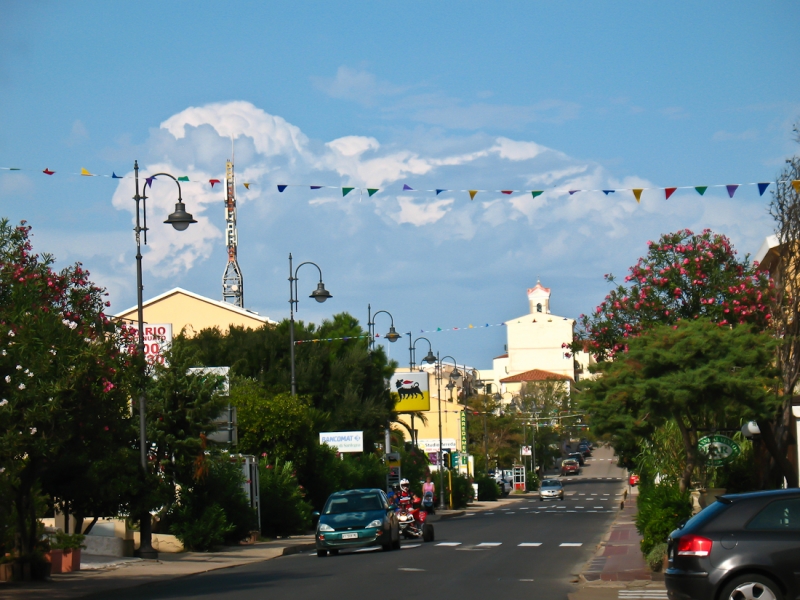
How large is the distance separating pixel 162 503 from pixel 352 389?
28.8m

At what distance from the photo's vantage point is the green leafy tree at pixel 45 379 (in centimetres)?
1555

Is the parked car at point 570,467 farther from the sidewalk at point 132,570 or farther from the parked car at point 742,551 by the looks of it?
the parked car at point 742,551

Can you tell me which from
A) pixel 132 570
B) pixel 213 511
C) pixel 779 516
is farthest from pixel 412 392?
pixel 779 516

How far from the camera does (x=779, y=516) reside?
35.1ft

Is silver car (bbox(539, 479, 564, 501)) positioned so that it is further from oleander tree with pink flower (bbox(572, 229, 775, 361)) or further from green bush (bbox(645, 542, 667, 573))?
green bush (bbox(645, 542, 667, 573))

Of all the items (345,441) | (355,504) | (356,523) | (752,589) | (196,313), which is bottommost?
(356,523)

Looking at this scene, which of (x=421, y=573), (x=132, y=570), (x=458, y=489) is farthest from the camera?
(x=458, y=489)

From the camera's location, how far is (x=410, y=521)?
2912 cm

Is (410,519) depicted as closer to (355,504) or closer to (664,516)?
(355,504)

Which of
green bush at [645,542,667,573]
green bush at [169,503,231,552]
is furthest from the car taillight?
green bush at [169,503,231,552]

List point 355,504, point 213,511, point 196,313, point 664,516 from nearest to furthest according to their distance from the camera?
point 664,516, point 355,504, point 213,511, point 196,313

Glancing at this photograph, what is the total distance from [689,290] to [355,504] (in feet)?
31.2

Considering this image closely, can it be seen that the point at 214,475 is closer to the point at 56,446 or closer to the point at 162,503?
the point at 162,503

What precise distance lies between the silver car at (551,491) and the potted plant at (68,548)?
5580 cm
